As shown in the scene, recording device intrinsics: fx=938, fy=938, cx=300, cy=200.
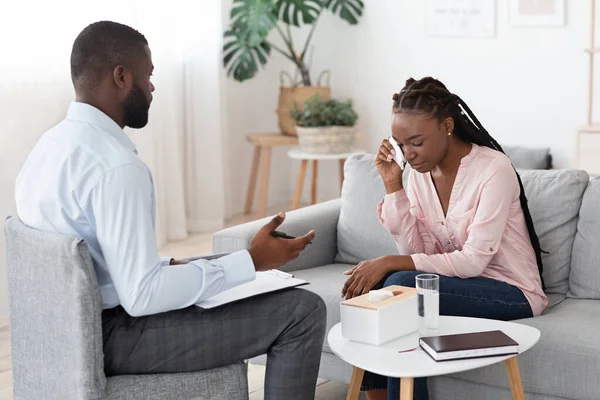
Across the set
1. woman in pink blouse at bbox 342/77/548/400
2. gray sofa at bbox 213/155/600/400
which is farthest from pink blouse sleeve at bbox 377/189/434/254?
gray sofa at bbox 213/155/600/400

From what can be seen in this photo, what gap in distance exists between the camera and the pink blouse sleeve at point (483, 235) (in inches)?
96.6

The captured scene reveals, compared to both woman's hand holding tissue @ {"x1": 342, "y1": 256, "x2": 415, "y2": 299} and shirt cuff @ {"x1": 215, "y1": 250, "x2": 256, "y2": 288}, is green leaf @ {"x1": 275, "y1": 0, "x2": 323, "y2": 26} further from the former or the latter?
shirt cuff @ {"x1": 215, "y1": 250, "x2": 256, "y2": 288}

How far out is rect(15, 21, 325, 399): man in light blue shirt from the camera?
1.91m

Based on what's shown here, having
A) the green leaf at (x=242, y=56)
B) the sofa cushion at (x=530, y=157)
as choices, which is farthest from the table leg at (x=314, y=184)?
the sofa cushion at (x=530, y=157)

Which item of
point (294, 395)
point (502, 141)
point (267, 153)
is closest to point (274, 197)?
point (267, 153)

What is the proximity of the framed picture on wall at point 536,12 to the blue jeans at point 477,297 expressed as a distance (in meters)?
2.96

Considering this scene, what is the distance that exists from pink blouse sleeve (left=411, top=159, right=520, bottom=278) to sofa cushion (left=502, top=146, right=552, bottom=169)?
2621mm

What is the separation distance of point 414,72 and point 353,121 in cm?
68

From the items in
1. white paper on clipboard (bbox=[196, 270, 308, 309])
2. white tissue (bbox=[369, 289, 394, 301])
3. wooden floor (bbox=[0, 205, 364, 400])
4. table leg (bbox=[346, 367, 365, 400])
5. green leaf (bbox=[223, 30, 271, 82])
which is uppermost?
green leaf (bbox=[223, 30, 271, 82])

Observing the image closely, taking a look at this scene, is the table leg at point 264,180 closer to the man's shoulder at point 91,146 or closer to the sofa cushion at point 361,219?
the sofa cushion at point 361,219

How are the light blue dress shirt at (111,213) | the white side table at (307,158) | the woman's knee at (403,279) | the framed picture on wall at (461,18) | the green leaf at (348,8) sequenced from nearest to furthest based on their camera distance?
1. the light blue dress shirt at (111,213)
2. the woman's knee at (403,279)
3. the white side table at (307,158)
4. the framed picture on wall at (461,18)
5. the green leaf at (348,8)

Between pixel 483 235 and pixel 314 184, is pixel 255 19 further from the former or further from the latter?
pixel 483 235

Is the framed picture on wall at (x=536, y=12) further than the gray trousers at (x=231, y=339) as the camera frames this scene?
Yes

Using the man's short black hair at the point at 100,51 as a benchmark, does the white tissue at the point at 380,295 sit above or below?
below
